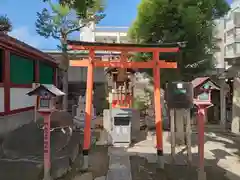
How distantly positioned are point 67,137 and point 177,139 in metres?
4.17

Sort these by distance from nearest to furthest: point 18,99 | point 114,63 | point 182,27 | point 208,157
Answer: point 114,63
point 208,157
point 18,99
point 182,27

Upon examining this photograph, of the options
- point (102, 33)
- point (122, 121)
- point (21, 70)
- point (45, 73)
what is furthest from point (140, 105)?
point (102, 33)

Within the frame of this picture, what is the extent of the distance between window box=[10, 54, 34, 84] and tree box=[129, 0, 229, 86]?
4664mm

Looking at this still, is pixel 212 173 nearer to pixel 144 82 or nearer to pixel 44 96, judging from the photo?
pixel 44 96

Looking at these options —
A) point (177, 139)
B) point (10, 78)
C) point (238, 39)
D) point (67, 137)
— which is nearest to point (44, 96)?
point (67, 137)

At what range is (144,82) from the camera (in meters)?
19.3

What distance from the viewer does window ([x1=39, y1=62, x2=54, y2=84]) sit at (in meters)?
13.3

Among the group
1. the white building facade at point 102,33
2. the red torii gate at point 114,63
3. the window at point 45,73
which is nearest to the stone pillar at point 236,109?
the red torii gate at point 114,63

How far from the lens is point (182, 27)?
11.2 meters

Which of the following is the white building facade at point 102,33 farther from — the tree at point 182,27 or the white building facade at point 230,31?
the tree at point 182,27

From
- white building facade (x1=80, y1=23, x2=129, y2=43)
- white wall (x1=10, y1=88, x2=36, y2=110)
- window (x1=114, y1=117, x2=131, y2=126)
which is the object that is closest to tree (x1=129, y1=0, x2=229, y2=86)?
window (x1=114, y1=117, x2=131, y2=126)

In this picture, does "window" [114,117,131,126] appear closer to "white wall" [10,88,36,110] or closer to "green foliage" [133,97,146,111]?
"white wall" [10,88,36,110]

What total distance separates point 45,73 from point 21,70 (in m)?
3.57

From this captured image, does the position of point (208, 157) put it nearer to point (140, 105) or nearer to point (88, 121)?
point (88, 121)
